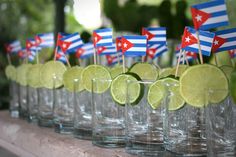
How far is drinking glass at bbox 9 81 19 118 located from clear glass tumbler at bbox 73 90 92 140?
0.50m

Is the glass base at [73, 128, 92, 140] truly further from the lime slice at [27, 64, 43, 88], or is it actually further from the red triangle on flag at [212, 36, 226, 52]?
the red triangle on flag at [212, 36, 226, 52]

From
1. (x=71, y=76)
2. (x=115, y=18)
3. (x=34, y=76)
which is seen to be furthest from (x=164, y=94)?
(x=115, y=18)

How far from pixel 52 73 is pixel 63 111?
0.48 feet

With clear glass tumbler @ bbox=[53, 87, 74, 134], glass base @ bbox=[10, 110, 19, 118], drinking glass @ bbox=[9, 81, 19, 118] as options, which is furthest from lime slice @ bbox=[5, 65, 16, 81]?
clear glass tumbler @ bbox=[53, 87, 74, 134]

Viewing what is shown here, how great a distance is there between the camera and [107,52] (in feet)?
4.65

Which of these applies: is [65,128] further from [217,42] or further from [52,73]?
[217,42]

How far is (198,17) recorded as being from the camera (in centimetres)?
93

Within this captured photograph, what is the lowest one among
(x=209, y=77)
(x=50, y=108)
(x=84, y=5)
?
(x=50, y=108)

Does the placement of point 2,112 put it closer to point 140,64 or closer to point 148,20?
point 140,64

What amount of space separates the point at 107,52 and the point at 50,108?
0.26 m

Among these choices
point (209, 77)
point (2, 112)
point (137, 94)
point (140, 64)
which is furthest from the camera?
point (2, 112)

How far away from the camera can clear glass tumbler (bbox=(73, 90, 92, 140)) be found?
1211mm

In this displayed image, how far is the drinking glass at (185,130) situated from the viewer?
0.91 meters

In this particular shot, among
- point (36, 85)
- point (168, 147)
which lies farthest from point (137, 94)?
point (36, 85)
